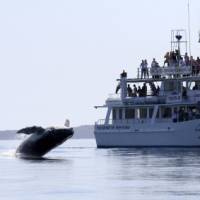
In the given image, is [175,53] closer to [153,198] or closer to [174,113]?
[174,113]

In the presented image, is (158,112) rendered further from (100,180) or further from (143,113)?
(100,180)

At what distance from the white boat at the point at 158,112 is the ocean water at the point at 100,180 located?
28.7 m

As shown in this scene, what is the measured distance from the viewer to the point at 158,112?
9956 cm

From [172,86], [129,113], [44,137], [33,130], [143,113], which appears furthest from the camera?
[129,113]

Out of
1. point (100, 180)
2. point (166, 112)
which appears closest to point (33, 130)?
point (100, 180)

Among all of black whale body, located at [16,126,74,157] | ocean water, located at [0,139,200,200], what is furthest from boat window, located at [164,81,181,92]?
ocean water, located at [0,139,200,200]

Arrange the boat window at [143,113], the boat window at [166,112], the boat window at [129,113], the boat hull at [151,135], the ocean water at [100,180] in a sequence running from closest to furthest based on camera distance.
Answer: the ocean water at [100,180], the boat hull at [151,135], the boat window at [166,112], the boat window at [143,113], the boat window at [129,113]

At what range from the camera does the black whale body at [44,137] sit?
2689 inches

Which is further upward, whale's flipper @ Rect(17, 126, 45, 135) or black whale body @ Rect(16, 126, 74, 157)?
whale's flipper @ Rect(17, 126, 45, 135)

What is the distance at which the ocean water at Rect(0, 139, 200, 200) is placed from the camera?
4266cm

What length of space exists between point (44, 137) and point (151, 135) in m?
30.1

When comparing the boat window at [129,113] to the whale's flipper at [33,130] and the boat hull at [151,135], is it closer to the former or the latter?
the boat hull at [151,135]

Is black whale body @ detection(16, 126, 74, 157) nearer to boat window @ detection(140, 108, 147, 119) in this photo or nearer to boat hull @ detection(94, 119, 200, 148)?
boat hull @ detection(94, 119, 200, 148)

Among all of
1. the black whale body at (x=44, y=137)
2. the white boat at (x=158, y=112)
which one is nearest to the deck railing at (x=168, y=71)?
the white boat at (x=158, y=112)
